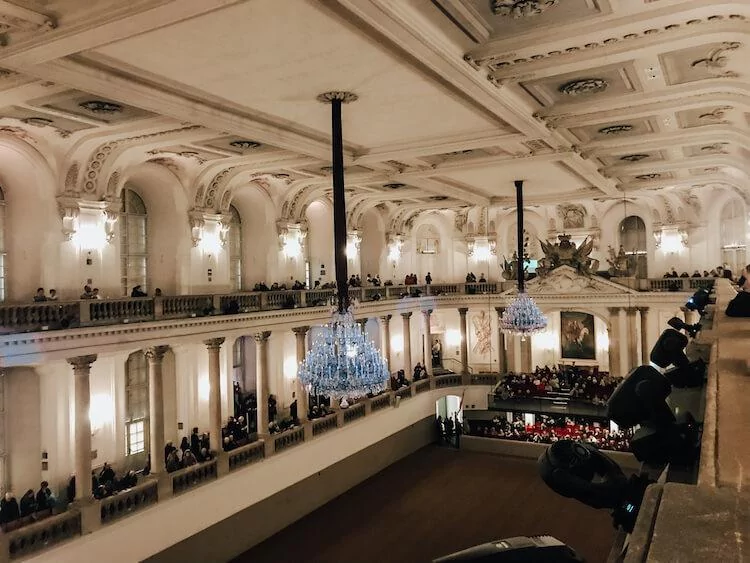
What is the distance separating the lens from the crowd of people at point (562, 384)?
79.4ft

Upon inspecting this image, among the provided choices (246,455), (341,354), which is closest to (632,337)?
(246,455)

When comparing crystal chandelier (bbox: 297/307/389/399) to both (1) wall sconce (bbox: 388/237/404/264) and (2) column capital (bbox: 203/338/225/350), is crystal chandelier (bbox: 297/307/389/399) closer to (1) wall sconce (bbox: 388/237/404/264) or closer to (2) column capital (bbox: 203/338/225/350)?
(2) column capital (bbox: 203/338/225/350)

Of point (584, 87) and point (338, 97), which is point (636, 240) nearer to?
point (584, 87)

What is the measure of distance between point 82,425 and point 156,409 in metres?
2.20

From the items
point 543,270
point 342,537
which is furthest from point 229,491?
point 543,270

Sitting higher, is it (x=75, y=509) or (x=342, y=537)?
(x=75, y=509)

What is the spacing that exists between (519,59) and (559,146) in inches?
239

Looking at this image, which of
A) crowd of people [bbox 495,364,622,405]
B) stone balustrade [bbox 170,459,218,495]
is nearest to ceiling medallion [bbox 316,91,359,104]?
stone balustrade [bbox 170,459,218,495]

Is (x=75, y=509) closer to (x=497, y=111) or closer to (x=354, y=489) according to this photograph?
(x=354, y=489)

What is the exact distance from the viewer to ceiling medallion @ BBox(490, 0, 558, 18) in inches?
275

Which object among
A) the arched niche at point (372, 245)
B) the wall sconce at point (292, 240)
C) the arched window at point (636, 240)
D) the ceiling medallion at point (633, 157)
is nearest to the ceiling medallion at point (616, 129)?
the ceiling medallion at point (633, 157)

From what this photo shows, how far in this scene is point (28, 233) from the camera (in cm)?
1422

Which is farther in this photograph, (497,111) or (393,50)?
(497,111)

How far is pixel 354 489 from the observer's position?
2094 centimetres
